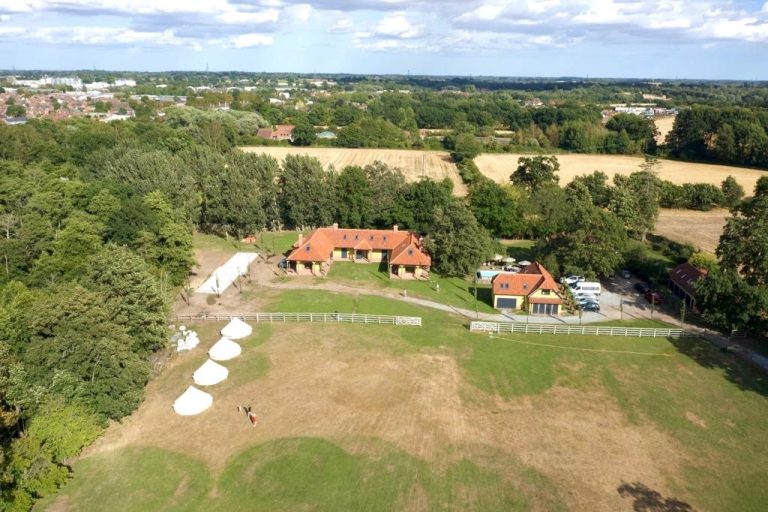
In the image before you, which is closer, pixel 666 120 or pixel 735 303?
pixel 735 303

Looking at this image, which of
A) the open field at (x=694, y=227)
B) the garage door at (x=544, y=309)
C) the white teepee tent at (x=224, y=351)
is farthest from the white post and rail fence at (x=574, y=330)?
the open field at (x=694, y=227)

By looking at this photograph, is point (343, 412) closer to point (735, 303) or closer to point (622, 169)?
point (735, 303)

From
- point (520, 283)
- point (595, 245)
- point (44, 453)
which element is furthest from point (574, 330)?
point (44, 453)

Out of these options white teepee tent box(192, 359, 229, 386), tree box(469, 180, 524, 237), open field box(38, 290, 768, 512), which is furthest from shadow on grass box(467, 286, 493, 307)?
white teepee tent box(192, 359, 229, 386)

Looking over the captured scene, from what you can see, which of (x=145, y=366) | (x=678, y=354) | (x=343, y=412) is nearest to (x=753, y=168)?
(x=678, y=354)

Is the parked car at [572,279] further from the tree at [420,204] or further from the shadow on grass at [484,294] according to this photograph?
the tree at [420,204]
